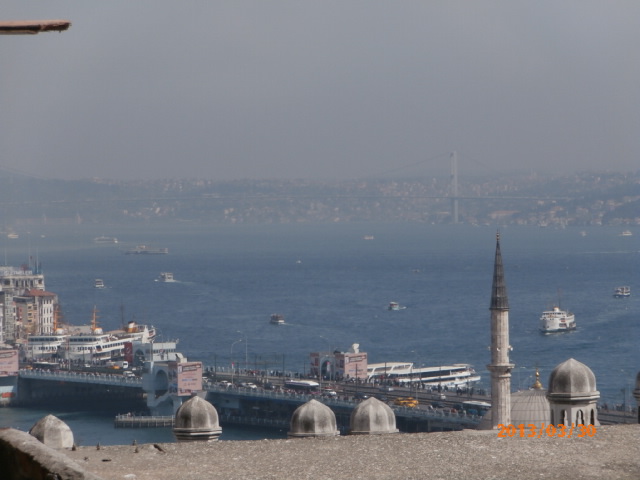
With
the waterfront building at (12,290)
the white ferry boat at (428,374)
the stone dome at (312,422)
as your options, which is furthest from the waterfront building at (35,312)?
the stone dome at (312,422)

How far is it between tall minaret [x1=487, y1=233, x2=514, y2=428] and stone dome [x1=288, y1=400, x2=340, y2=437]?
679cm

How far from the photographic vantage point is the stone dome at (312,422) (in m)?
8.27

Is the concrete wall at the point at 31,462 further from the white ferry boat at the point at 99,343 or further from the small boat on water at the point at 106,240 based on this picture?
the small boat on water at the point at 106,240

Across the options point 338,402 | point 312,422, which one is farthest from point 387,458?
point 338,402

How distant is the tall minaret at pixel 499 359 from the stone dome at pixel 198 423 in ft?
22.2

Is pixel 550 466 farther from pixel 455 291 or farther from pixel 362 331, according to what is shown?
pixel 455 291

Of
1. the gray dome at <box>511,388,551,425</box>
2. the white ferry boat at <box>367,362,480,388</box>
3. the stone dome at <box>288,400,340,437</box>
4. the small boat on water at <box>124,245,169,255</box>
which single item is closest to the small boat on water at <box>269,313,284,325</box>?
the white ferry boat at <box>367,362,480,388</box>

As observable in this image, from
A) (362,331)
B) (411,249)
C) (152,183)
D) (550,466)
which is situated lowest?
(550,466)

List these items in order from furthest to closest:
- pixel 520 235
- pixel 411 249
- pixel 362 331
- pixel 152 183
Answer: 1. pixel 152 183
2. pixel 520 235
3. pixel 411 249
4. pixel 362 331

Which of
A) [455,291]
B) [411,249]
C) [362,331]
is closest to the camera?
[362,331]

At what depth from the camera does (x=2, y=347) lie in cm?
6125

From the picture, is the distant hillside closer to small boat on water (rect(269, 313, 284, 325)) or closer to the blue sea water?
the blue sea water

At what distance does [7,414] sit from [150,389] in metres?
5.00

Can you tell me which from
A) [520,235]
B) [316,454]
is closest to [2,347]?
[316,454]
